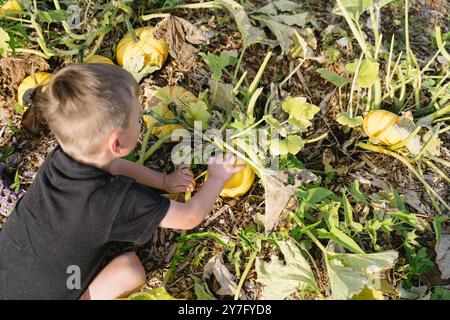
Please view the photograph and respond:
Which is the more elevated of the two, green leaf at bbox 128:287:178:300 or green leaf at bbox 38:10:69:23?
green leaf at bbox 38:10:69:23

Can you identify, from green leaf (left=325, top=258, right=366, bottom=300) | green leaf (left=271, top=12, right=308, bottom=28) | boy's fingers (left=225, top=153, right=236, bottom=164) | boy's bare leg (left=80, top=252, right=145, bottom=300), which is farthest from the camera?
green leaf (left=271, top=12, right=308, bottom=28)

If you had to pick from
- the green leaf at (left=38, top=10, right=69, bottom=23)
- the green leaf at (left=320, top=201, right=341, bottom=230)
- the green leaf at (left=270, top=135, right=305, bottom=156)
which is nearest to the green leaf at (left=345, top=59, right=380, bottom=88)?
the green leaf at (left=270, top=135, right=305, bottom=156)

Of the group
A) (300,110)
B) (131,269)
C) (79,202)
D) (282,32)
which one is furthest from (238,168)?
(282,32)

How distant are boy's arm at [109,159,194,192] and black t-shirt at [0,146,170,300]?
317 mm

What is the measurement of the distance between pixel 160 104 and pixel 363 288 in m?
1.06

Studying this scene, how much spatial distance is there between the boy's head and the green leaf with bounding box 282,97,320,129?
57 cm

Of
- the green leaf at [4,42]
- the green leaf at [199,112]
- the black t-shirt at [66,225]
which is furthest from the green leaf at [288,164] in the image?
the green leaf at [4,42]

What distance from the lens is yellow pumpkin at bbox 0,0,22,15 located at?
2.47m

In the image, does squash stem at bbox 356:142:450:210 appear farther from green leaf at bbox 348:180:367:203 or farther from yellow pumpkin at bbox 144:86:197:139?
yellow pumpkin at bbox 144:86:197:139

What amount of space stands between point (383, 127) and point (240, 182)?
610 millimetres

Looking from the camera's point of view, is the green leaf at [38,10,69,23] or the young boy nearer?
the young boy

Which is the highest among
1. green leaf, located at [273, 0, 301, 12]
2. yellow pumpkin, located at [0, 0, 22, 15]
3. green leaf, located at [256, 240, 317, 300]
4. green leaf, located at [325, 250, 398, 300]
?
yellow pumpkin, located at [0, 0, 22, 15]

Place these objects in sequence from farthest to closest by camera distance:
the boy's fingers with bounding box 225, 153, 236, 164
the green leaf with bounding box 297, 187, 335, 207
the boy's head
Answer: the boy's fingers with bounding box 225, 153, 236, 164
the green leaf with bounding box 297, 187, 335, 207
the boy's head

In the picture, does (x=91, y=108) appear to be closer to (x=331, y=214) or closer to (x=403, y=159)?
(x=331, y=214)
